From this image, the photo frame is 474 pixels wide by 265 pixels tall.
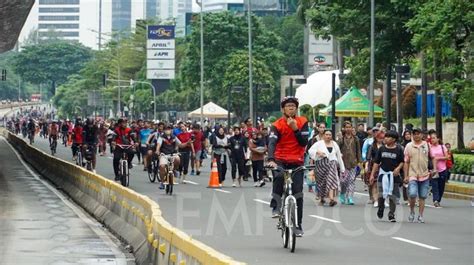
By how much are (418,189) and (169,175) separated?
9356mm

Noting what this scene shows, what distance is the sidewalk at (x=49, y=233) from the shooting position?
18656mm

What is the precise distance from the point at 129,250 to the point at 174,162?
14.9 m

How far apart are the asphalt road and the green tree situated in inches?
421

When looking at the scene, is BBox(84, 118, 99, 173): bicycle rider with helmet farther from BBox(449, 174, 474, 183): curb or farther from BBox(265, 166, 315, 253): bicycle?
BBox(265, 166, 315, 253): bicycle

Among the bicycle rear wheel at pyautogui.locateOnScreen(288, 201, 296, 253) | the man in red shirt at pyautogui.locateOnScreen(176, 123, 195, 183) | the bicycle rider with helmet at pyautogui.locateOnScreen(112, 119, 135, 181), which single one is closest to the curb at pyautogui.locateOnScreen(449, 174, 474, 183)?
the man in red shirt at pyautogui.locateOnScreen(176, 123, 195, 183)

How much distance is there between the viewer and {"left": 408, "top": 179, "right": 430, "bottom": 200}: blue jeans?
24859mm

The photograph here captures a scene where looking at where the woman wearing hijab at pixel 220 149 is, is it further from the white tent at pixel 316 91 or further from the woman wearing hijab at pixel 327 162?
the white tent at pixel 316 91

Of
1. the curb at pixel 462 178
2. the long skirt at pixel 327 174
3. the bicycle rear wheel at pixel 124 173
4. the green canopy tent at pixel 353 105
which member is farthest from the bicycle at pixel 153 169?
the green canopy tent at pixel 353 105

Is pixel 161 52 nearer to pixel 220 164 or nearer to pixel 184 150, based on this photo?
pixel 184 150

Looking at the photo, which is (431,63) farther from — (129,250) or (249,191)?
(129,250)

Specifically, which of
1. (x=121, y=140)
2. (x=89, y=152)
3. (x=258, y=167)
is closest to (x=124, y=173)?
(x=121, y=140)

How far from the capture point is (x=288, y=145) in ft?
62.8

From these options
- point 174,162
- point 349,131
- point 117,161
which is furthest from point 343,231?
point 117,161

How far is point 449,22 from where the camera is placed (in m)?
43.6
